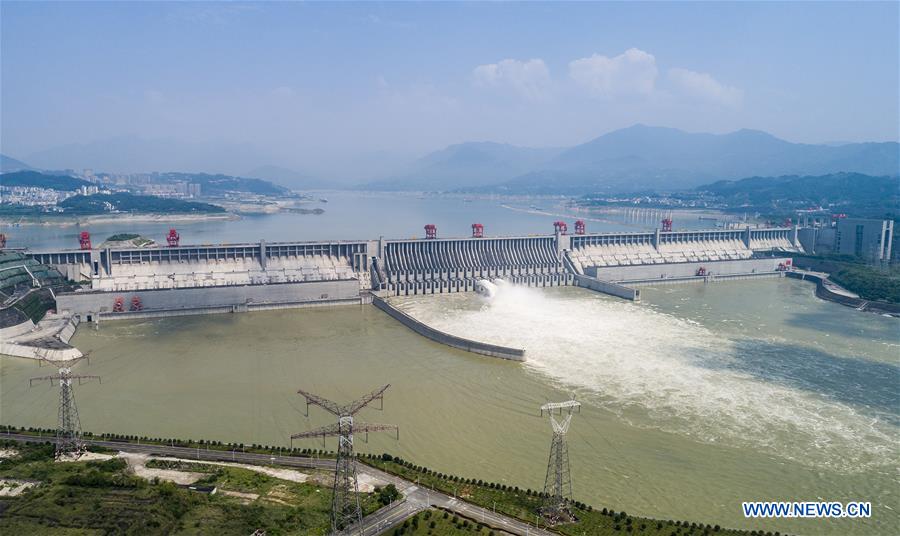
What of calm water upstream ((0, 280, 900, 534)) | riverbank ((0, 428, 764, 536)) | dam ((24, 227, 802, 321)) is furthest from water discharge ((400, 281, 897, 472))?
riverbank ((0, 428, 764, 536))

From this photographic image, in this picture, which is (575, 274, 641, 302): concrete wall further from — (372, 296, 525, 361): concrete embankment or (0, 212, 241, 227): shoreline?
(0, 212, 241, 227): shoreline

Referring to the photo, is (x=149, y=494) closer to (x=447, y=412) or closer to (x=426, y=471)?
(x=426, y=471)

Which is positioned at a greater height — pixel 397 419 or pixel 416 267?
pixel 416 267

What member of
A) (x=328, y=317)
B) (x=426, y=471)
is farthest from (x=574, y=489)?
(x=328, y=317)

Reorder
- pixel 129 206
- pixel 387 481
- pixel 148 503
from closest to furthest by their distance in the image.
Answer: pixel 148 503 → pixel 387 481 → pixel 129 206

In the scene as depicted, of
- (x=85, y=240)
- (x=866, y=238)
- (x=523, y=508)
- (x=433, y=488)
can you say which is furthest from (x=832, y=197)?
(x=433, y=488)

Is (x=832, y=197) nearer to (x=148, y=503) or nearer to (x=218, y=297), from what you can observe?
(x=218, y=297)
